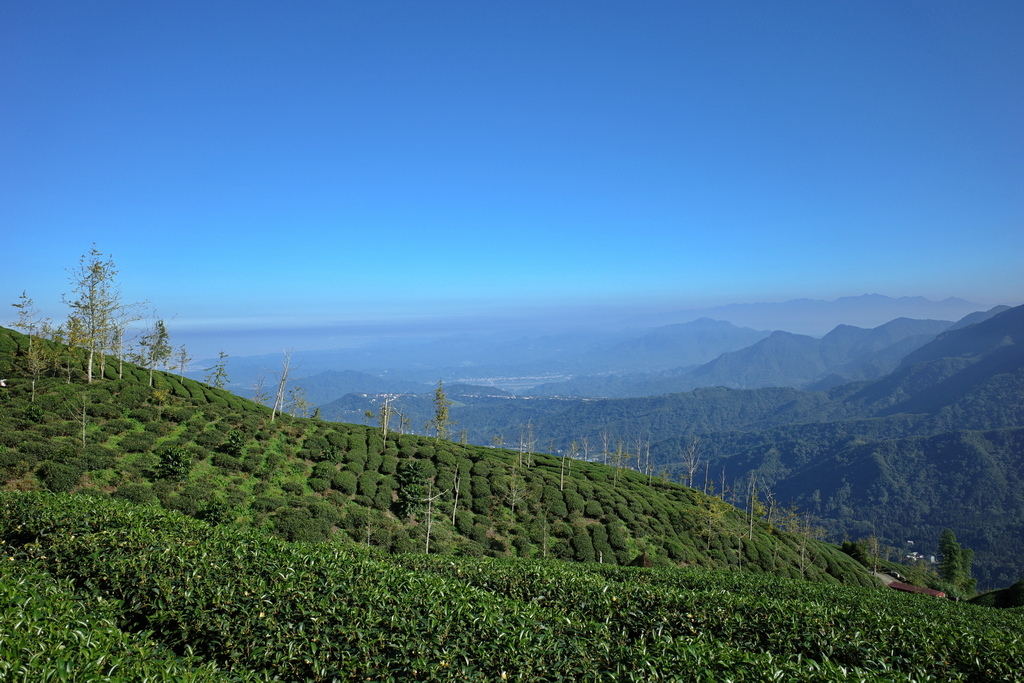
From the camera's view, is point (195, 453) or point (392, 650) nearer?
point (392, 650)

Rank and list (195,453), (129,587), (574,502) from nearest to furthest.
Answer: (129,587), (195,453), (574,502)

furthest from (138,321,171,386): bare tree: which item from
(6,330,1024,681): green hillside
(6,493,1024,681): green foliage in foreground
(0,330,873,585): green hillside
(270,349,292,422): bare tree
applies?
(6,493,1024,681): green foliage in foreground

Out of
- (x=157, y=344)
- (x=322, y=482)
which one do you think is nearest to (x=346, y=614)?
(x=322, y=482)

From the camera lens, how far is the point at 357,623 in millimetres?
7980

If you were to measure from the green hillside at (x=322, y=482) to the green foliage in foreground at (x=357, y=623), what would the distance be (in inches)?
497

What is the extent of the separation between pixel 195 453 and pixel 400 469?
43.1 ft

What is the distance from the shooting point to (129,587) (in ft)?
29.2

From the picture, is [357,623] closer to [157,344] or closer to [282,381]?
[282,381]

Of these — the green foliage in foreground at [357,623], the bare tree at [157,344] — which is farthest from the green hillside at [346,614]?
the bare tree at [157,344]

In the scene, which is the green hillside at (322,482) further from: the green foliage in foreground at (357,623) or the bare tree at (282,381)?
the green foliage in foreground at (357,623)

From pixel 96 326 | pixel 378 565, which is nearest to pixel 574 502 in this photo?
pixel 378 565

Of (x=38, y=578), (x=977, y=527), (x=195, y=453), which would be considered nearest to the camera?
(x=38, y=578)

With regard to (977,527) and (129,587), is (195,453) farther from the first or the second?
(977,527)

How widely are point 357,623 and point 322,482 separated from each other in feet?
82.0
